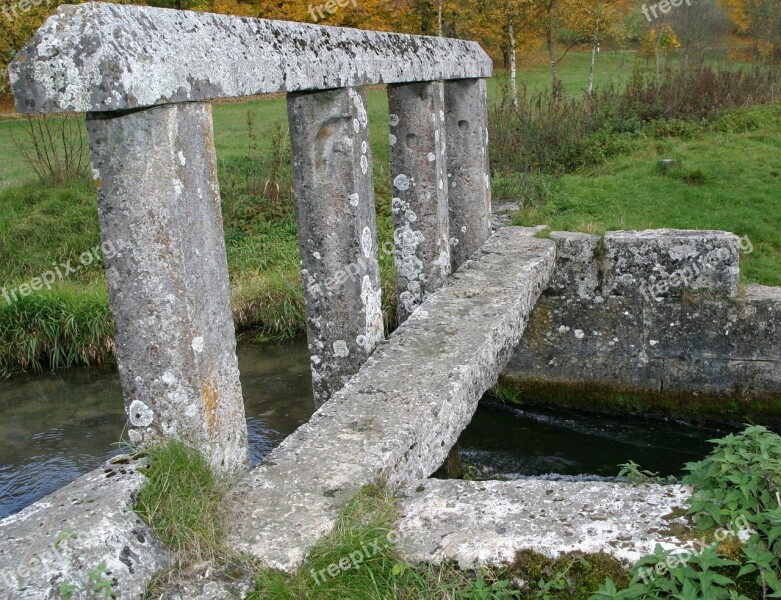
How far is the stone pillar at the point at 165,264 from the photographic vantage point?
9.25 ft

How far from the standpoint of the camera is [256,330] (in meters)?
8.85

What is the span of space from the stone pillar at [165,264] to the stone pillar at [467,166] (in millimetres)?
4025

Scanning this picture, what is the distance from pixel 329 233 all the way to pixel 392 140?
170cm

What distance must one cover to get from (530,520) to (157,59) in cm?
203

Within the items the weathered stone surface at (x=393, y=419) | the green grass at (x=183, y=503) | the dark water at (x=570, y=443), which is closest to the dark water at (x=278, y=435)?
the dark water at (x=570, y=443)

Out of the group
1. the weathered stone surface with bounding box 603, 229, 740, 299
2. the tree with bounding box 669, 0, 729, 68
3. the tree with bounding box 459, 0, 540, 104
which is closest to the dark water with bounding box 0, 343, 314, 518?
the weathered stone surface with bounding box 603, 229, 740, 299

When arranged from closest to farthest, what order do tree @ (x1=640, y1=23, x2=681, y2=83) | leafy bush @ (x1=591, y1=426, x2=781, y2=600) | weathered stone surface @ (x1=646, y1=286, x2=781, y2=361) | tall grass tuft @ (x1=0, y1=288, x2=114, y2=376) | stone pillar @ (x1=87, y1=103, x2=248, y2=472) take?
1. leafy bush @ (x1=591, y1=426, x2=781, y2=600)
2. stone pillar @ (x1=87, y1=103, x2=248, y2=472)
3. weathered stone surface @ (x1=646, y1=286, x2=781, y2=361)
4. tall grass tuft @ (x1=0, y1=288, x2=114, y2=376)
5. tree @ (x1=640, y1=23, x2=681, y2=83)

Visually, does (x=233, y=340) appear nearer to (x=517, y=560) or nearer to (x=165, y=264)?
(x=165, y=264)

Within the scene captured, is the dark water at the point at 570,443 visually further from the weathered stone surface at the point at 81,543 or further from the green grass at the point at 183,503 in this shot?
the weathered stone surface at the point at 81,543

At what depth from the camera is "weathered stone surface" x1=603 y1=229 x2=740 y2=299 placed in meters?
6.48

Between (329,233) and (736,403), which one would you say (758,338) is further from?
(329,233)

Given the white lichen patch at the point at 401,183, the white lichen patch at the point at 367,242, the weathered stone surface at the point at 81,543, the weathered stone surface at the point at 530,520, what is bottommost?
the weathered stone surface at the point at 530,520

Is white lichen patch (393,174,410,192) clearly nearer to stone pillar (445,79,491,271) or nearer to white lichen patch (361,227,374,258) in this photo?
stone pillar (445,79,491,271)

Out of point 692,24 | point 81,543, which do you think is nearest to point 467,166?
point 81,543
